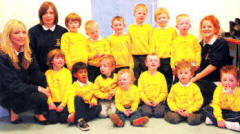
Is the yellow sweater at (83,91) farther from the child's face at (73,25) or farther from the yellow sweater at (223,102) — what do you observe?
the yellow sweater at (223,102)

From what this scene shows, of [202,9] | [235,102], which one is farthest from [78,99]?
[202,9]

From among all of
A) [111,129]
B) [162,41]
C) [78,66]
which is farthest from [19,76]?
[162,41]

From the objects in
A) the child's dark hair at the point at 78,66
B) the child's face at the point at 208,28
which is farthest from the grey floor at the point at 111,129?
the child's face at the point at 208,28

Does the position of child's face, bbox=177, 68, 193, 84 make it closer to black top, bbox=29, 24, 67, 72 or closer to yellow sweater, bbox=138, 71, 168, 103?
yellow sweater, bbox=138, 71, 168, 103

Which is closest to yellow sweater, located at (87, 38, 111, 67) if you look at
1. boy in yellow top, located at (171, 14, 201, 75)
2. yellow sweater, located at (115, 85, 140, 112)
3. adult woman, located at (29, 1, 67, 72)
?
adult woman, located at (29, 1, 67, 72)

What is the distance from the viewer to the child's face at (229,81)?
7.70 ft

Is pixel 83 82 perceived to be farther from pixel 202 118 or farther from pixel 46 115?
pixel 202 118

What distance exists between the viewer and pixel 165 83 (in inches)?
106

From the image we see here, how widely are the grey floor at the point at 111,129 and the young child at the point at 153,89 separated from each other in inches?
4.8

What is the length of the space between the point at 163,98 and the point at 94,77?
801 mm

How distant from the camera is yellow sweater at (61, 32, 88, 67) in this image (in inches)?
110

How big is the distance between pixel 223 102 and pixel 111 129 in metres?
1.09

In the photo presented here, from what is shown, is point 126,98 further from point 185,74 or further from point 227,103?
point 227,103

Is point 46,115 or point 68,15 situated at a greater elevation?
point 68,15
